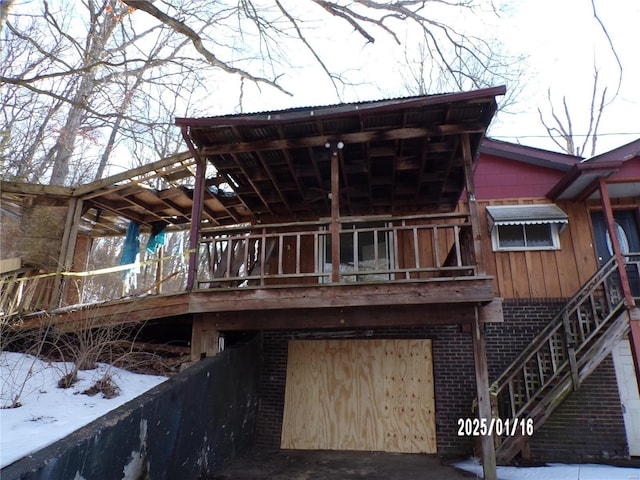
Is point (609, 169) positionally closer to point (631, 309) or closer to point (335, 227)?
point (631, 309)

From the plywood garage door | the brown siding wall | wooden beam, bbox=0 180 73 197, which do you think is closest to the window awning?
the brown siding wall

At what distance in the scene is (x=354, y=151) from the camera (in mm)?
6664

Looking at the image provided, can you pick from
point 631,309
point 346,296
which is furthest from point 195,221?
point 631,309

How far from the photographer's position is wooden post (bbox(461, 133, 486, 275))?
4.96 m

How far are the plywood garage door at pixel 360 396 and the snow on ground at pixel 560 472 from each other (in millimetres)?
1088

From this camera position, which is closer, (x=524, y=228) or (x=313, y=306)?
(x=313, y=306)

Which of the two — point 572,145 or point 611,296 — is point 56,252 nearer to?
point 611,296

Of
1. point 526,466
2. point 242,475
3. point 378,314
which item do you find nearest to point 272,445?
point 242,475

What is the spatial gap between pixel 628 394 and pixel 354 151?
654 cm

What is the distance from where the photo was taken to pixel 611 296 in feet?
24.0

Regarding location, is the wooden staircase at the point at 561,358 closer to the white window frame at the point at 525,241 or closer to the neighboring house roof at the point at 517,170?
the white window frame at the point at 525,241

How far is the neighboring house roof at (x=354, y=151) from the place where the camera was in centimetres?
546

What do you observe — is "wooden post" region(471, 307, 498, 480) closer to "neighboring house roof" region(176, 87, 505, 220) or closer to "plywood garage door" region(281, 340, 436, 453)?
"plywood garage door" region(281, 340, 436, 453)

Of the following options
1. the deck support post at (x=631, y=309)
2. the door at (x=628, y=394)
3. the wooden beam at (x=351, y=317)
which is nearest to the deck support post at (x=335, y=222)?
the wooden beam at (x=351, y=317)
